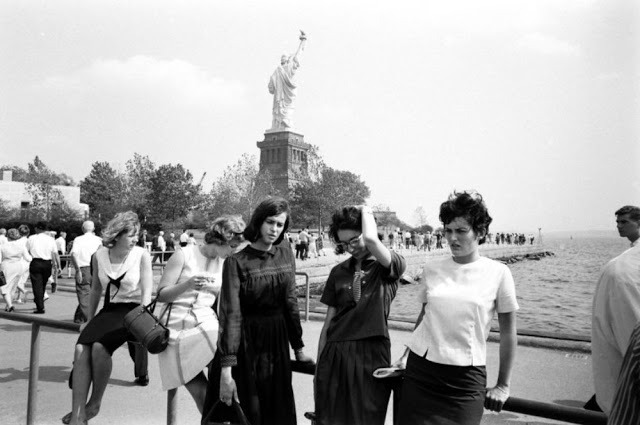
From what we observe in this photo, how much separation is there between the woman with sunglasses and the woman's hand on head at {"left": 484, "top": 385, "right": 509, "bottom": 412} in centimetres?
62

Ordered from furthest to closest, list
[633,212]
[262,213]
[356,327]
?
[633,212], [262,213], [356,327]

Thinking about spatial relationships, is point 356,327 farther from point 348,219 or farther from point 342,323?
point 348,219

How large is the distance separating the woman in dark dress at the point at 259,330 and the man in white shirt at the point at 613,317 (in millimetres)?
1516

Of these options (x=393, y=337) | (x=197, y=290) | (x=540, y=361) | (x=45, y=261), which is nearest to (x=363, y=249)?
(x=197, y=290)

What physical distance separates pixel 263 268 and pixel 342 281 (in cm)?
57

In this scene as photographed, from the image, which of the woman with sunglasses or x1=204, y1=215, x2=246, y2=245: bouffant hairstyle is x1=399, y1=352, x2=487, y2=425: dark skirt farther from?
x1=204, y1=215, x2=246, y2=245: bouffant hairstyle

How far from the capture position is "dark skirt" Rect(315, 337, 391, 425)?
271 centimetres

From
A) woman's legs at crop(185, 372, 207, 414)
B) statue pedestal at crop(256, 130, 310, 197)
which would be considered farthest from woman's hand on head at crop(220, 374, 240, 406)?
statue pedestal at crop(256, 130, 310, 197)

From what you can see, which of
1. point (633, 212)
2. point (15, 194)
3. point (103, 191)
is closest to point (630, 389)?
point (633, 212)

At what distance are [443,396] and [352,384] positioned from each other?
1.63ft

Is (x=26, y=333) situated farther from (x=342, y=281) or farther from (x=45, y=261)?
(x=342, y=281)

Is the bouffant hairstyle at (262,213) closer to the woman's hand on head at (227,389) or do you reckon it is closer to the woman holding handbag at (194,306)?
the woman holding handbag at (194,306)

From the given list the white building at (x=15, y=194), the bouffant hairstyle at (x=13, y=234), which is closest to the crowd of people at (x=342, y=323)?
the bouffant hairstyle at (x=13, y=234)

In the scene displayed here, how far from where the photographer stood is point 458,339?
251cm
